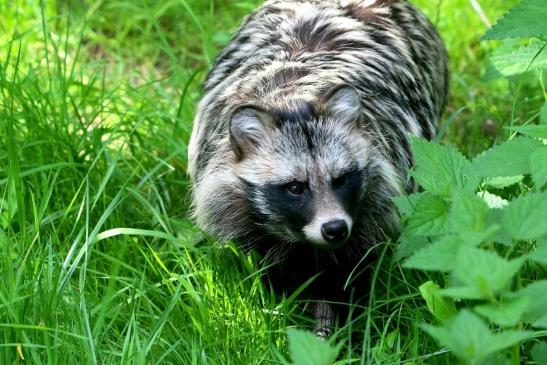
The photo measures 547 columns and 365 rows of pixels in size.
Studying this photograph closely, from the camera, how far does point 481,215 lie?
343cm

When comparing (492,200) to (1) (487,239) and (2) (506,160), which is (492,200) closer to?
(2) (506,160)

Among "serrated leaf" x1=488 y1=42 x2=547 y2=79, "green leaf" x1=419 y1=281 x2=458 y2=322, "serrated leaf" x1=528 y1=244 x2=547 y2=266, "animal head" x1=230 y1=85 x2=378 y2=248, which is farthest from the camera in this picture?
"serrated leaf" x1=488 y1=42 x2=547 y2=79

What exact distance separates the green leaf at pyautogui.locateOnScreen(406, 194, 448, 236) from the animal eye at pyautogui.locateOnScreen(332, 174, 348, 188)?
69cm

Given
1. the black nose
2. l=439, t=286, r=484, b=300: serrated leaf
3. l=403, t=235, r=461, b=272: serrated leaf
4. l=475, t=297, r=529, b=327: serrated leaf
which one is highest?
l=403, t=235, r=461, b=272: serrated leaf

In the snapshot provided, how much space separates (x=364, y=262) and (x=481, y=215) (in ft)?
5.75

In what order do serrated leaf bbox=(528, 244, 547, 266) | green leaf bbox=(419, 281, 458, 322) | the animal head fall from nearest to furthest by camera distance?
serrated leaf bbox=(528, 244, 547, 266) < green leaf bbox=(419, 281, 458, 322) < the animal head

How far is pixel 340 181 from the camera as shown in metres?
4.61

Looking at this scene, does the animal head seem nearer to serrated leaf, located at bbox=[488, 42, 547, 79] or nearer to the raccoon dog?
the raccoon dog

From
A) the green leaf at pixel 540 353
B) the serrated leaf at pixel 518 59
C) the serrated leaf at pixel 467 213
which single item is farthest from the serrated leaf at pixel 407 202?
the serrated leaf at pixel 518 59

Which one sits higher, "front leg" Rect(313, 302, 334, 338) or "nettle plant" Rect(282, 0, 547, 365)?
"nettle plant" Rect(282, 0, 547, 365)

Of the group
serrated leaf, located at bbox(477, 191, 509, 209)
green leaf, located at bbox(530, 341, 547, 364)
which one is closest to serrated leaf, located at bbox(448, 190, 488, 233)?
green leaf, located at bbox(530, 341, 547, 364)

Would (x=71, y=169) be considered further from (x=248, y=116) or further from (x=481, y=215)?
(x=481, y=215)

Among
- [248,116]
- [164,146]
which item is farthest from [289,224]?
[164,146]

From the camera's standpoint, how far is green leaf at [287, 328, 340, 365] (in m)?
3.24
